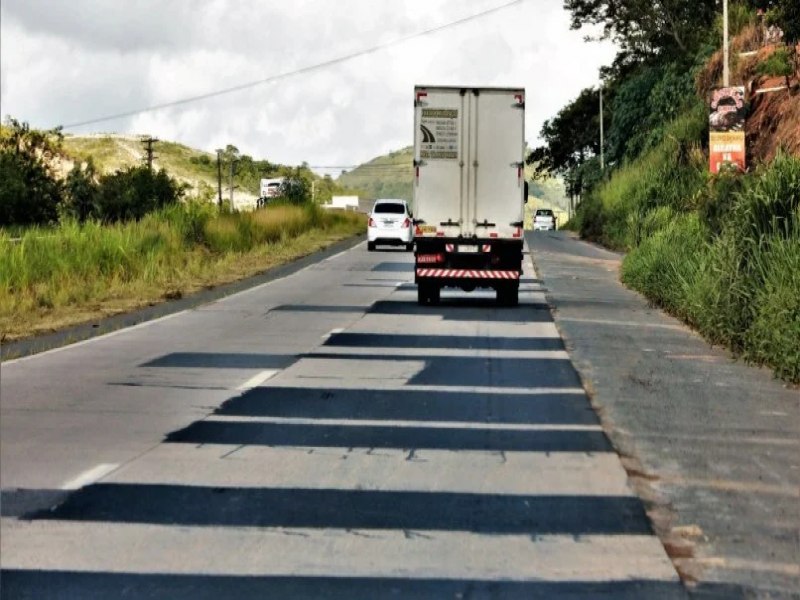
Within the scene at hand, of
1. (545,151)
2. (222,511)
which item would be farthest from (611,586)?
(545,151)

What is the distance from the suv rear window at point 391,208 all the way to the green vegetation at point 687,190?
7.70 m

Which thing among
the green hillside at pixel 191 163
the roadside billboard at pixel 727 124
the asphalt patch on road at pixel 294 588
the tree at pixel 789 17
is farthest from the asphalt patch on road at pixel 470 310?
the green hillside at pixel 191 163

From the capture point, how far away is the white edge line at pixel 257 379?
13.1 meters

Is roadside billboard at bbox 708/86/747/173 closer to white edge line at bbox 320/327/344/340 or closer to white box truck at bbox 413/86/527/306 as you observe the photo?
white box truck at bbox 413/86/527/306

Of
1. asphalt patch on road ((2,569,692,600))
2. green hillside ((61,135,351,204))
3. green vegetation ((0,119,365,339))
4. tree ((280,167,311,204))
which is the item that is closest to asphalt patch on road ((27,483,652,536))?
asphalt patch on road ((2,569,692,600))

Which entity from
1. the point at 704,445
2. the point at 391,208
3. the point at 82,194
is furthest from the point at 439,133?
the point at 82,194

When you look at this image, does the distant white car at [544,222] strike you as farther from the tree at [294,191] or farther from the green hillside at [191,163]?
the green hillside at [191,163]

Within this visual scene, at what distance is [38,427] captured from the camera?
10.6m

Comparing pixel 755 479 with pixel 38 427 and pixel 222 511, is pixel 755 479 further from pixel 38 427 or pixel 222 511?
pixel 38 427

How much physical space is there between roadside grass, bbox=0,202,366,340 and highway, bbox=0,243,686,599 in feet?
19.2

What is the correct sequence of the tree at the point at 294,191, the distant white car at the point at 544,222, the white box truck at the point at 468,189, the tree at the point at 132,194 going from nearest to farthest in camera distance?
1. the white box truck at the point at 468,189
2. the tree at the point at 294,191
3. the tree at the point at 132,194
4. the distant white car at the point at 544,222

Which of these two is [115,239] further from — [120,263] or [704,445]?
[704,445]

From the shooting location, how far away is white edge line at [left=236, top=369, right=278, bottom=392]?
43.1ft

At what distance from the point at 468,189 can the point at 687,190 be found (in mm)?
22476
